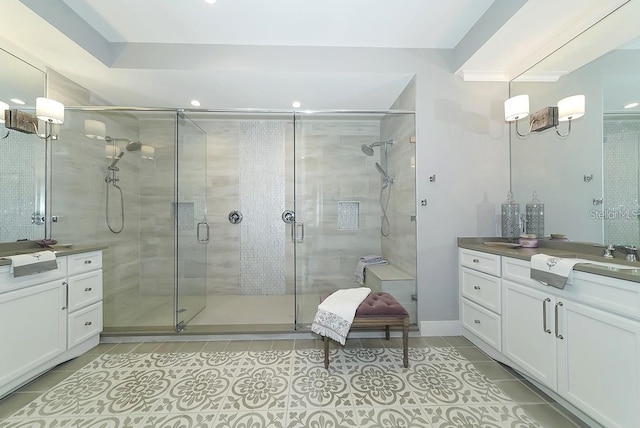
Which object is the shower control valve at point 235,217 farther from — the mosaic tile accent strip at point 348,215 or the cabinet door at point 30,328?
the cabinet door at point 30,328

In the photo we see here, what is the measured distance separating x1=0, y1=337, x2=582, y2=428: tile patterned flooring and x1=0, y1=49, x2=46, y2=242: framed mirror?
1232mm

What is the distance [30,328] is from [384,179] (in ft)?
10.9

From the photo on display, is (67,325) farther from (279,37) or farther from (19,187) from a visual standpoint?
(279,37)

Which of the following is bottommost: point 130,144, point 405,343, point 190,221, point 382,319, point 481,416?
point 481,416

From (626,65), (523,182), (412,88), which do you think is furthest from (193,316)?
(626,65)

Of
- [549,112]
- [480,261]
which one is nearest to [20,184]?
[480,261]

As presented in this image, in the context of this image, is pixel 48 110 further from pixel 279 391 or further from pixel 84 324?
pixel 279 391

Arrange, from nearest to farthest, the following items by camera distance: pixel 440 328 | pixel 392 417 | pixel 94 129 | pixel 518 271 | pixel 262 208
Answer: pixel 392 417, pixel 518 271, pixel 440 328, pixel 94 129, pixel 262 208

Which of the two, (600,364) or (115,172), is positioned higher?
(115,172)

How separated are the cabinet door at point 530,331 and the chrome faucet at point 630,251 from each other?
0.50 m

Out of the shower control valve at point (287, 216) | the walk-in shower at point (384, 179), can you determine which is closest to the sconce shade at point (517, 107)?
the walk-in shower at point (384, 179)

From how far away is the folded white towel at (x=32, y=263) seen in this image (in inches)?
63.4

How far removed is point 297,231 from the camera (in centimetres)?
288

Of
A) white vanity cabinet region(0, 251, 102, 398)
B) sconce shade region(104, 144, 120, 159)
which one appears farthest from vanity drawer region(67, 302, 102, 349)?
sconce shade region(104, 144, 120, 159)
